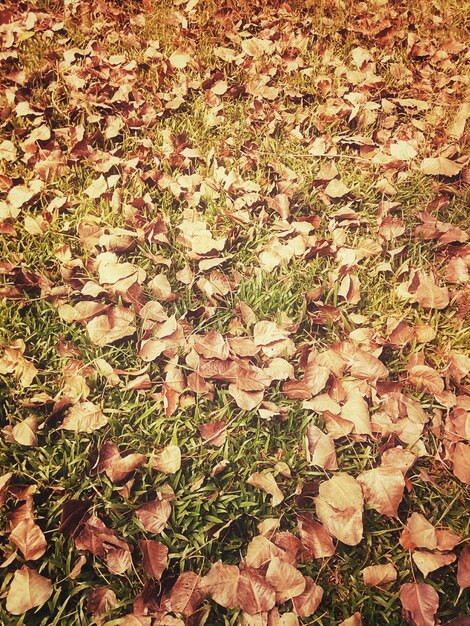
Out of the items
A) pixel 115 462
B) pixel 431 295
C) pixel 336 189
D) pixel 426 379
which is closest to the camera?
pixel 115 462

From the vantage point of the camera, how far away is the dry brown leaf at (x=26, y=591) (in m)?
0.98

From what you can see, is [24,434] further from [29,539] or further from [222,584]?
[222,584]

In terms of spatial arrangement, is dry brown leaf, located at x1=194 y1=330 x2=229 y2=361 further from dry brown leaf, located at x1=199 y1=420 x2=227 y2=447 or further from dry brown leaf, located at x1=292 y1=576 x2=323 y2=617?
dry brown leaf, located at x1=292 y1=576 x2=323 y2=617

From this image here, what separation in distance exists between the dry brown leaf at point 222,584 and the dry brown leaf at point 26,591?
0.38m

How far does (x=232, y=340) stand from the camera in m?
1.47

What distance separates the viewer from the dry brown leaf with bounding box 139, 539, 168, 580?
105cm

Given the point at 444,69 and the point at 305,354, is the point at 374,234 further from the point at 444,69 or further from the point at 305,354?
the point at 444,69

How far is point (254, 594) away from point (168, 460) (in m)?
0.42

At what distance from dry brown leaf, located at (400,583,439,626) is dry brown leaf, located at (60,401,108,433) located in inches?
37.3

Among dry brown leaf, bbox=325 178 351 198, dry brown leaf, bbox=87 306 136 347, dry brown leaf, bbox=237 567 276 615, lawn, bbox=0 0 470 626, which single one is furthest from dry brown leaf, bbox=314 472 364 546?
dry brown leaf, bbox=325 178 351 198

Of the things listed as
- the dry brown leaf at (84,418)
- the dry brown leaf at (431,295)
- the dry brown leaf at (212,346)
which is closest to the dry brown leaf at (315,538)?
the dry brown leaf at (212,346)

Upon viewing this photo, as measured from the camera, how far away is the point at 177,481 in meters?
1.22

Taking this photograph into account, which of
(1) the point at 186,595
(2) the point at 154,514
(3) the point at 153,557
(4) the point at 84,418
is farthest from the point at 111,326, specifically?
(1) the point at 186,595

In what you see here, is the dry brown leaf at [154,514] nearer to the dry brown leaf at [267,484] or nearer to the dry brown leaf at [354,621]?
the dry brown leaf at [267,484]
